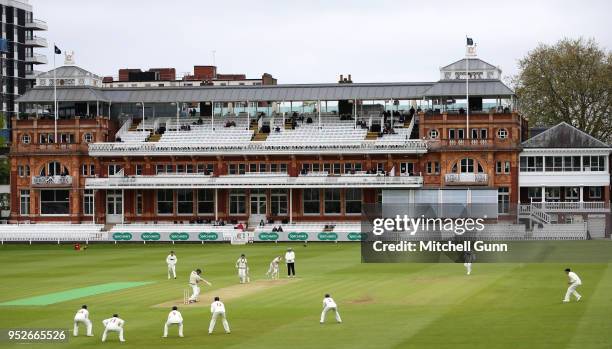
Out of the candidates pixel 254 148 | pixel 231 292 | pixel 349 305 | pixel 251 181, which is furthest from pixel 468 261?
pixel 254 148

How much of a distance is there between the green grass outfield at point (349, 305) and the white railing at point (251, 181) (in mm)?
23810

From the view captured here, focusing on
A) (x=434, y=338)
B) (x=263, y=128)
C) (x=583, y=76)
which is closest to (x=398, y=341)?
(x=434, y=338)

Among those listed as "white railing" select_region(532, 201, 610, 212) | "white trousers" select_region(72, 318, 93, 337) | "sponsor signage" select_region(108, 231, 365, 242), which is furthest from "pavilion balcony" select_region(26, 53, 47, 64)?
"white trousers" select_region(72, 318, 93, 337)

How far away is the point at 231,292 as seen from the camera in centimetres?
5378

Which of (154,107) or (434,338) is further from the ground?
(154,107)

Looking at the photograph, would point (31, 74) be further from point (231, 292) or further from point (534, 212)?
point (231, 292)

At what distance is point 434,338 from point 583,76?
82.6m

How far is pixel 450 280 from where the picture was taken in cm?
5638

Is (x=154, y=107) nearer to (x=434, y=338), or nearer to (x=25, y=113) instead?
(x=25, y=113)

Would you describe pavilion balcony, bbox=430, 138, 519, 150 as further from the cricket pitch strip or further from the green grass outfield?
the cricket pitch strip

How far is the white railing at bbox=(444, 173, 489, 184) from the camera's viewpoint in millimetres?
98250

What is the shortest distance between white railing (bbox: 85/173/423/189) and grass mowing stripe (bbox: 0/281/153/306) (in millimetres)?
39688

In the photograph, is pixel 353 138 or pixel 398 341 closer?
pixel 398 341

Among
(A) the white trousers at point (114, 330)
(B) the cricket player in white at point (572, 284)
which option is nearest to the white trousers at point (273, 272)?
(B) the cricket player in white at point (572, 284)
